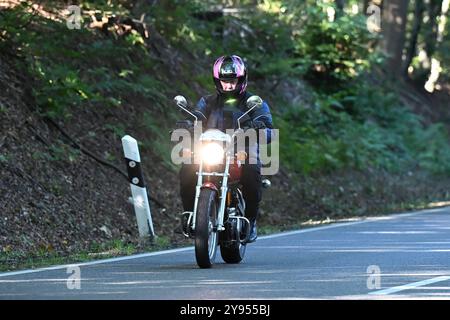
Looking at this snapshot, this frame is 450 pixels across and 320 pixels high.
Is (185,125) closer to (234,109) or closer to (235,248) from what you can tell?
(234,109)

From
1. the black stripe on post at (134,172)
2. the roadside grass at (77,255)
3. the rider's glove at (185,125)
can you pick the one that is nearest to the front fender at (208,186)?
the rider's glove at (185,125)

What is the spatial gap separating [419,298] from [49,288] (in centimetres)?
297

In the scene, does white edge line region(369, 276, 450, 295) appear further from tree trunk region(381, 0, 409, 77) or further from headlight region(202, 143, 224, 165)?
tree trunk region(381, 0, 409, 77)

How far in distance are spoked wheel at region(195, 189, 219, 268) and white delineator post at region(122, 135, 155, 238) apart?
2920 mm

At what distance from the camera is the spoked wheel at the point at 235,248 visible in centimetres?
1093

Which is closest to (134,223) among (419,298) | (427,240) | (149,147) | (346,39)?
(149,147)

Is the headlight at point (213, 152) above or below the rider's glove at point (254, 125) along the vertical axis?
below

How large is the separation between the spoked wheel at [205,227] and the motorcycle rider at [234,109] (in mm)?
503

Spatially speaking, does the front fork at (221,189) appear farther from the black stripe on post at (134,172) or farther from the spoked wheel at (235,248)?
the black stripe on post at (134,172)

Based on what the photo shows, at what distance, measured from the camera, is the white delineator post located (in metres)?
13.4

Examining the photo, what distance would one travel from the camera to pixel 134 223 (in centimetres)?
1502

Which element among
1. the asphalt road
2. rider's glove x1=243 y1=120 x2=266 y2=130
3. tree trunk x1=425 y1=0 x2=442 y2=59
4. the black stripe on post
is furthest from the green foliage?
tree trunk x1=425 y1=0 x2=442 y2=59

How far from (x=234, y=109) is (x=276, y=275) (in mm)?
1934

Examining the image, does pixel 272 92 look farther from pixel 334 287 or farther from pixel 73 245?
pixel 334 287
